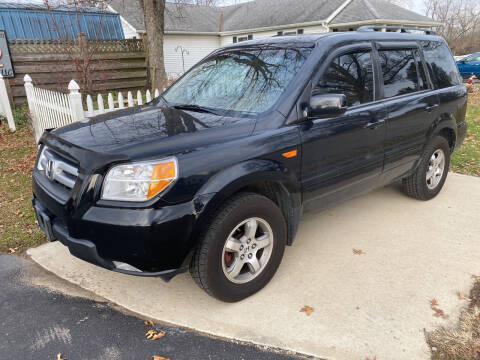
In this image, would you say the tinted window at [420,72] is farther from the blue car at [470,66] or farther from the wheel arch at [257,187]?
the blue car at [470,66]

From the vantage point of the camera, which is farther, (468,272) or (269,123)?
(468,272)

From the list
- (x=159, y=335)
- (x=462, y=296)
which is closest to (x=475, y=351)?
(x=462, y=296)

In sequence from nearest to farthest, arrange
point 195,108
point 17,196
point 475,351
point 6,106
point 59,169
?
point 475,351, point 59,169, point 195,108, point 17,196, point 6,106

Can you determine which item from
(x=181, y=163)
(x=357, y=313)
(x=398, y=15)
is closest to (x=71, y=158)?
(x=181, y=163)

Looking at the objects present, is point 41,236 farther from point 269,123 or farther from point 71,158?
point 269,123

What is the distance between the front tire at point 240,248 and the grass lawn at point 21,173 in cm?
222

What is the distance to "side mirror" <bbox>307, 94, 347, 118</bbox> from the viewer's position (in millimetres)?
2779

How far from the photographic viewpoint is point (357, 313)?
2719mm

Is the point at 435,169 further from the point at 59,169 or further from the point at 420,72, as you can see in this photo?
the point at 59,169

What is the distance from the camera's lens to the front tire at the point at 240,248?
2475mm

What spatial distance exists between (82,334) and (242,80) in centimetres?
230

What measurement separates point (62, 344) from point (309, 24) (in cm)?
2171

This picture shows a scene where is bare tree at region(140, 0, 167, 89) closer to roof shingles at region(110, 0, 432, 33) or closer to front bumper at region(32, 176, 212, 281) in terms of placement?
front bumper at region(32, 176, 212, 281)

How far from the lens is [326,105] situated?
2783 mm
